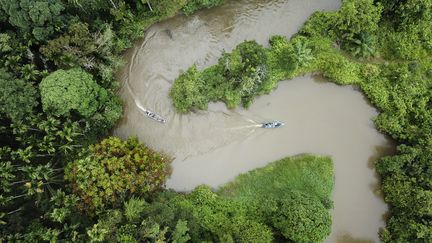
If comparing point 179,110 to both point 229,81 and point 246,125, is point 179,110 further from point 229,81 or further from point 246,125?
point 246,125

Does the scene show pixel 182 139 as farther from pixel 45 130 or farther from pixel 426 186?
pixel 426 186

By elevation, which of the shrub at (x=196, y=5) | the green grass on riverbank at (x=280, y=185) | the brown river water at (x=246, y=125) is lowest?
the green grass on riverbank at (x=280, y=185)

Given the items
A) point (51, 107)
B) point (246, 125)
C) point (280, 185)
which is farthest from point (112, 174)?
point (280, 185)

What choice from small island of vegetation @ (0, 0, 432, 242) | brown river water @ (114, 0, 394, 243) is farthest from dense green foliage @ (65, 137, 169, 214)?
brown river water @ (114, 0, 394, 243)

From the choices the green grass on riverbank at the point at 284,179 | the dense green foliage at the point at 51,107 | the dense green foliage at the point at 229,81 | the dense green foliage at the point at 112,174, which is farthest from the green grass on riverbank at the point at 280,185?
the dense green foliage at the point at 51,107

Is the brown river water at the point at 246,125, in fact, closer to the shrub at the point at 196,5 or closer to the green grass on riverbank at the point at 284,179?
the green grass on riverbank at the point at 284,179

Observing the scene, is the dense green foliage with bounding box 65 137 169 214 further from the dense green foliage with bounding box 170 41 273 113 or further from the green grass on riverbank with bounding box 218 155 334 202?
the green grass on riverbank with bounding box 218 155 334 202

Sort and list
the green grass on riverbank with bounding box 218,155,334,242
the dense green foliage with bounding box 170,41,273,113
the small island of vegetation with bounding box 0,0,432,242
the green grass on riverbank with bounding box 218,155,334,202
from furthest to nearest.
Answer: the green grass on riverbank with bounding box 218,155,334,202 → the dense green foliage with bounding box 170,41,273,113 → the green grass on riverbank with bounding box 218,155,334,242 → the small island of vegetation with bounding box 0,0,432,242

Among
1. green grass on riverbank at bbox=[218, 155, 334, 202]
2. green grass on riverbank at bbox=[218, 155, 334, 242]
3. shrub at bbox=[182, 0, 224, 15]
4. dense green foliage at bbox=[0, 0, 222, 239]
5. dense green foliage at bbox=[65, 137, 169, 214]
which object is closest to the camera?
dense green foliage at bbox=[0, 0, 222, 239]
